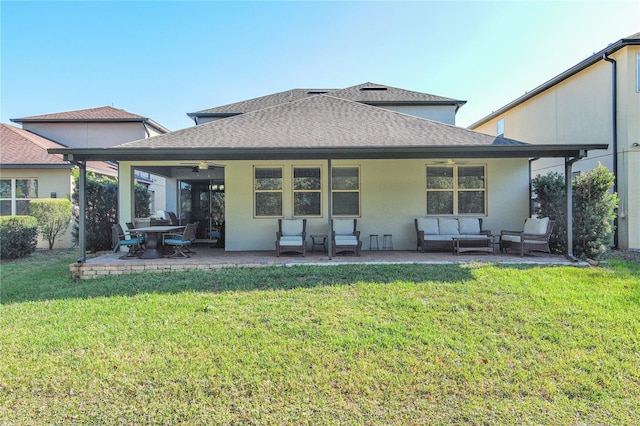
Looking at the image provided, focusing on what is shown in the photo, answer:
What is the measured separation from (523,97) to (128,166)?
53.7 feet

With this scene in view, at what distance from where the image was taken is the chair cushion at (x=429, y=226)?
31.1ft

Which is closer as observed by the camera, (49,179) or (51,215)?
(51,215)

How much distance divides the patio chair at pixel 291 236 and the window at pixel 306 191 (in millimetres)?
667

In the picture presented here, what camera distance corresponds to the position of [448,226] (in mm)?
9531

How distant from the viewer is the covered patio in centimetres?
723

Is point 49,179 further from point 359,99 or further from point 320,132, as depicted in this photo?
point 359,99

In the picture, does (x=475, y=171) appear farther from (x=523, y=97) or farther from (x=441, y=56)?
(x=523, y=97)

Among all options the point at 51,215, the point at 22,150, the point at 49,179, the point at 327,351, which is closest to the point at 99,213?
the point at 51,215

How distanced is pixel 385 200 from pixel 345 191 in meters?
1.23

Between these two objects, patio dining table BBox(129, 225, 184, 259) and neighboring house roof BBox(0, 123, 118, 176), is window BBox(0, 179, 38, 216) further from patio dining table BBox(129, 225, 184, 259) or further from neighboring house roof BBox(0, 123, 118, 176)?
patio dining table BBox(129, 225, 184, 259)

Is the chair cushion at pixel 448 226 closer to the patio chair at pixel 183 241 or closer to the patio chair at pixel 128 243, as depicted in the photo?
the patio chair at pixel 183 241

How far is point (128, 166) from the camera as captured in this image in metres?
9.66

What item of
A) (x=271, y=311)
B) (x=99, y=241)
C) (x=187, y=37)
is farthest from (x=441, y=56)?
(x=99, y=241)

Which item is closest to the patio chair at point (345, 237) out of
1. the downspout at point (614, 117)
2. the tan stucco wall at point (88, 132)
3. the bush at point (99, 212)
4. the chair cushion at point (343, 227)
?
the chair cushion at point (343, 227)
